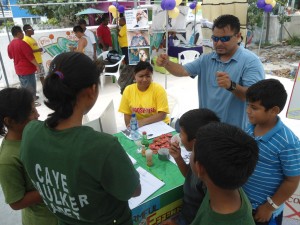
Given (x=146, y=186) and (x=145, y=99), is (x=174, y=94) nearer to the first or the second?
(x=145, y=99)

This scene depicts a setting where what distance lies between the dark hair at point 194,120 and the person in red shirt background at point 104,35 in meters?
6.81

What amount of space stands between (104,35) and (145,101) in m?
5.64

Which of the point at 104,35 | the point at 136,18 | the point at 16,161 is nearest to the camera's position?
the point at 16,161

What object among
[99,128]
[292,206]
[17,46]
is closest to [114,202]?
[99,128]

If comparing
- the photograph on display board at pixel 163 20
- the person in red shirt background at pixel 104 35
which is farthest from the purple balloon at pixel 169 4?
the person in red shirt background at pixel 104 35

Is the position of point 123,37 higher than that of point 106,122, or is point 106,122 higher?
point 123,37

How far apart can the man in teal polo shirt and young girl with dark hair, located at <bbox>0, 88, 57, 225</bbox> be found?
1.38 meters

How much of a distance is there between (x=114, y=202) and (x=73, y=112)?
0.45 m

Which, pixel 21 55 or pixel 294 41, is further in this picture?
pixel 294 41

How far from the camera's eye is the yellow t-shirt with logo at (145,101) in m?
2.83

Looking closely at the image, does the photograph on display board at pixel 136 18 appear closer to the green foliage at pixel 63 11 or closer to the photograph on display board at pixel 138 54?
the photograph on display board at pixel 138 54

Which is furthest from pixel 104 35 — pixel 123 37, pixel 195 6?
pixel 195 6

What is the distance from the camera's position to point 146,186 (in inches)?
71.1

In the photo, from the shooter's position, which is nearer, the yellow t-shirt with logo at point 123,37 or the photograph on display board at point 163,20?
the photograph on display board at point 163,20
